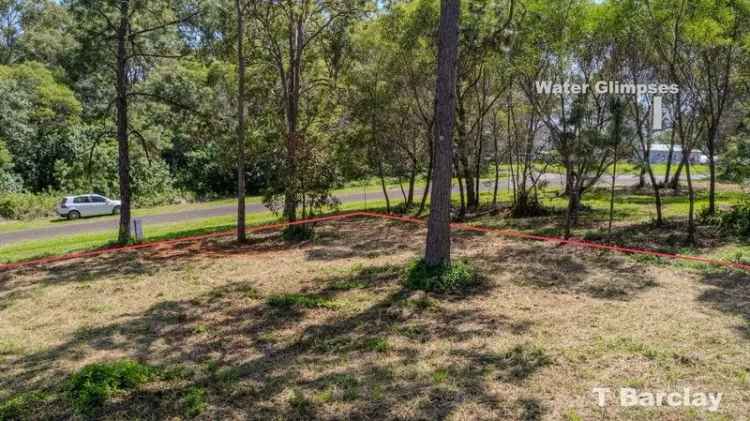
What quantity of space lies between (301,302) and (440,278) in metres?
2.37

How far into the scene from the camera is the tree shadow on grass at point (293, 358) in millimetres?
4941

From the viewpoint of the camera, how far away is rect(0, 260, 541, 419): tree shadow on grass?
4941 millimetres

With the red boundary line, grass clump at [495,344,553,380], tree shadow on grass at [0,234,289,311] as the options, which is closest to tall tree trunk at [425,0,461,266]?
grass clump at [495,344,553,380]

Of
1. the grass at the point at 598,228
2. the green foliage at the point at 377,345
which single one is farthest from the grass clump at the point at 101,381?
the grass at the point at 598,228

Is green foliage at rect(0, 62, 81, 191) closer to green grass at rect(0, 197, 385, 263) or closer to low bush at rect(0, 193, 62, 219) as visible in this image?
low bush at rect(0, 193, 62, 219)

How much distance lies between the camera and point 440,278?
8695mm

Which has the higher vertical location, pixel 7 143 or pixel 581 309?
pixel 7 143

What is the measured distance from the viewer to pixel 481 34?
14.4 metres

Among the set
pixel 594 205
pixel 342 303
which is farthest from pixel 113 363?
pixel 594 205

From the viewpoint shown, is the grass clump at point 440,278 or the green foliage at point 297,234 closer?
the grass clump at point 440,278

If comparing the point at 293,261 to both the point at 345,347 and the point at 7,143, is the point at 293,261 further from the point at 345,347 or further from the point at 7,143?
the point at 7,143

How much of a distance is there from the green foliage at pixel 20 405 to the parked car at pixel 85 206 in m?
22.2

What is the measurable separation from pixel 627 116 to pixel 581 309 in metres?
8.42

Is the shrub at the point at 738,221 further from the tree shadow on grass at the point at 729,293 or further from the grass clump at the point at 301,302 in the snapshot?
the grass clump at the point at 301,302
